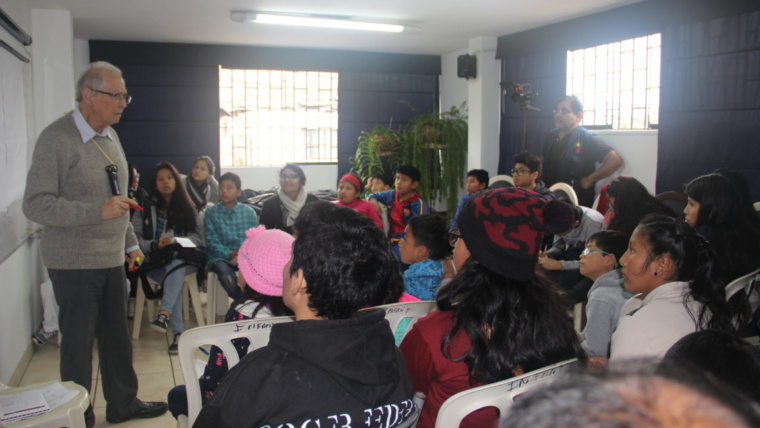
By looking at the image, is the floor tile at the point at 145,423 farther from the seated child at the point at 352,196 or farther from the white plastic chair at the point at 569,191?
the white plastic chair at the point at 569,191

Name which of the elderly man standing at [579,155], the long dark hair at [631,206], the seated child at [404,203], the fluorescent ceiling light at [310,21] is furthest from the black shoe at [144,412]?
the elderly man standing at [579,155]

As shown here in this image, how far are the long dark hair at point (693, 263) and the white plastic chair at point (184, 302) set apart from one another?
10.0 feet

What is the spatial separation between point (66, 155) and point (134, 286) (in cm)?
233

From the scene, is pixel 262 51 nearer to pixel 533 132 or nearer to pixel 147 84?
pixel 147 84

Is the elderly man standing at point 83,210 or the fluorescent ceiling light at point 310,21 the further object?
the fluorescent ceiling light at point 310,21

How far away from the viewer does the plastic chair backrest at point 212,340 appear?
161 cm

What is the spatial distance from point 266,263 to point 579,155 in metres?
4.23

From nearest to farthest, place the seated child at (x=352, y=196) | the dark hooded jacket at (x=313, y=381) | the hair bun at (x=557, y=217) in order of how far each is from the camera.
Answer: the dark hooded jacket at (x=313, y=381)
the hair bun at (x=557, y=217)
the seated child at (x=352, y=196)

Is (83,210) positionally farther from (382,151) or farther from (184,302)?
(382,151)

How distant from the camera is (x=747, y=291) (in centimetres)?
274

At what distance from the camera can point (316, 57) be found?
7812mm

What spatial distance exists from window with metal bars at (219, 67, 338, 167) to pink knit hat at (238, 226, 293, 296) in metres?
6.29

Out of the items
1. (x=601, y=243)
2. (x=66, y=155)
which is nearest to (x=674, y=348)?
(x=601, y=243)

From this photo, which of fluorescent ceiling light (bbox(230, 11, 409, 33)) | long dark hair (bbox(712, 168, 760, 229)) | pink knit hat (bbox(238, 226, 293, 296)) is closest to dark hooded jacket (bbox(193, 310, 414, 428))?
pink knit hat (bbox(238, 226, 293, 296))
